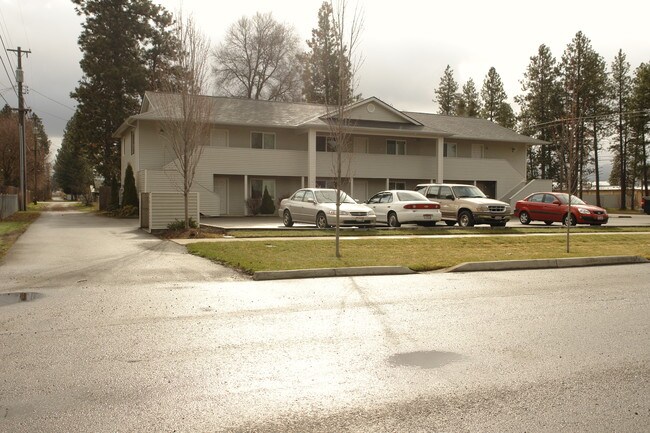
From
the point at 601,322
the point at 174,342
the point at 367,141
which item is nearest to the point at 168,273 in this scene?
the point at 174,342

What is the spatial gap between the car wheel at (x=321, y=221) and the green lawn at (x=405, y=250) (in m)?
4.41

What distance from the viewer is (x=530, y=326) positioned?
695cm

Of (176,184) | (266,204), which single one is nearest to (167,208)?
(176,184)

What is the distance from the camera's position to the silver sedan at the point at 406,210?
22641 mm

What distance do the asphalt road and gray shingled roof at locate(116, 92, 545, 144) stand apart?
2285 cm

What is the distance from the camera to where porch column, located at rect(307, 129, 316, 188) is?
111ft

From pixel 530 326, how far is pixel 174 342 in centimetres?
408

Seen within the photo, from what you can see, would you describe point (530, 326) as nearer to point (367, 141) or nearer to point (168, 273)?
point (168, 273)

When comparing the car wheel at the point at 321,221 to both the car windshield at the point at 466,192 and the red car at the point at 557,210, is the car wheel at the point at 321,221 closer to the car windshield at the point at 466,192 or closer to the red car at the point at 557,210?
the car windshield at the point at 466,192

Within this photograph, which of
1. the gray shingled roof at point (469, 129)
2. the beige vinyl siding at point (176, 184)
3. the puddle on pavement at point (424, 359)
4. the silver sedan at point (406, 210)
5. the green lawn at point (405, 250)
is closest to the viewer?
the puddle on pavement at point (424, 359)

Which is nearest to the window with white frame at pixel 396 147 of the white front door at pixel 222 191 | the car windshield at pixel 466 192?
the white front door at pixel 222 191

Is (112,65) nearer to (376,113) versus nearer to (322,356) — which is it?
(376,113)

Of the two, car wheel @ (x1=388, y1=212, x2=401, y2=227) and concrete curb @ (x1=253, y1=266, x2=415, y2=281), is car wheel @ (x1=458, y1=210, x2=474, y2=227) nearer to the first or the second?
car wheel @ (x1=388, y1=212, x2=401, y2=227)

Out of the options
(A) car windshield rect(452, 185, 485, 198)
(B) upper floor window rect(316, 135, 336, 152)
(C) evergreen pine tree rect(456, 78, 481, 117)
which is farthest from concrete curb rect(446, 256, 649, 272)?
(C) evergreen pine tree rect(456, 78, 481, 117)
